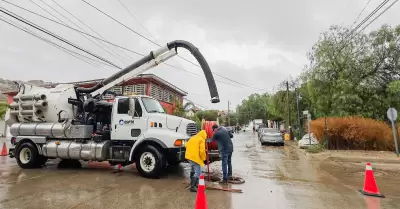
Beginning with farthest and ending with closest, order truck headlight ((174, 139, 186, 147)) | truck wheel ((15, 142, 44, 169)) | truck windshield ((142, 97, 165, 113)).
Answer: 1. truck wheel ((15, 142, 44, 169))
2. truck windshield ((142, 97, 165, 113))
3. truck headlight ((174, 139, 186, 147))

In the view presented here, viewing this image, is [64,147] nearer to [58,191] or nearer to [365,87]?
[58,191]

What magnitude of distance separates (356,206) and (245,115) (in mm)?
98316

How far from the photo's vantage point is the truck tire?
789 cm

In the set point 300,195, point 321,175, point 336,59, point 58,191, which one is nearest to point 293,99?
point 336,59

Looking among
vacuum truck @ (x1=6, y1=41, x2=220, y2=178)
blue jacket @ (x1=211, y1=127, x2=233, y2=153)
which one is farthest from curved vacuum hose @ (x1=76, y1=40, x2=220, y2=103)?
blue jacket @ (x1=211, y1=127, x2=233, y2=153)

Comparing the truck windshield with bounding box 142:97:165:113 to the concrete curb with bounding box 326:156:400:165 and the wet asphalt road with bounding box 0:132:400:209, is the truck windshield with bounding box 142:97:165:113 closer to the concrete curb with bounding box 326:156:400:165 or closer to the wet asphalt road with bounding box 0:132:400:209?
the wet asphalt road with bounding box 0:132:400:209

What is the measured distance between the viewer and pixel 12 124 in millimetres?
10195

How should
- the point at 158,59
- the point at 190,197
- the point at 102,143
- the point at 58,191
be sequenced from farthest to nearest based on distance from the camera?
the point at 158,59, the point at 102,143, the point at 58,191, the point at 190,197

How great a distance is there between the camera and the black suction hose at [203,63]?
9102mm

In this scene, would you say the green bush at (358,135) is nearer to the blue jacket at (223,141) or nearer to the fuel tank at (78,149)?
the blue jacket at (223,141)

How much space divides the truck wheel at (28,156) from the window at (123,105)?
387 cm

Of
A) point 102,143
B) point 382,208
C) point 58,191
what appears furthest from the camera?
point 102,143

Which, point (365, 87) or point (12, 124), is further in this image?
point (365, 87)

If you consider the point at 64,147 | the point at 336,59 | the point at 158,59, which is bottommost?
the point at 64,147
